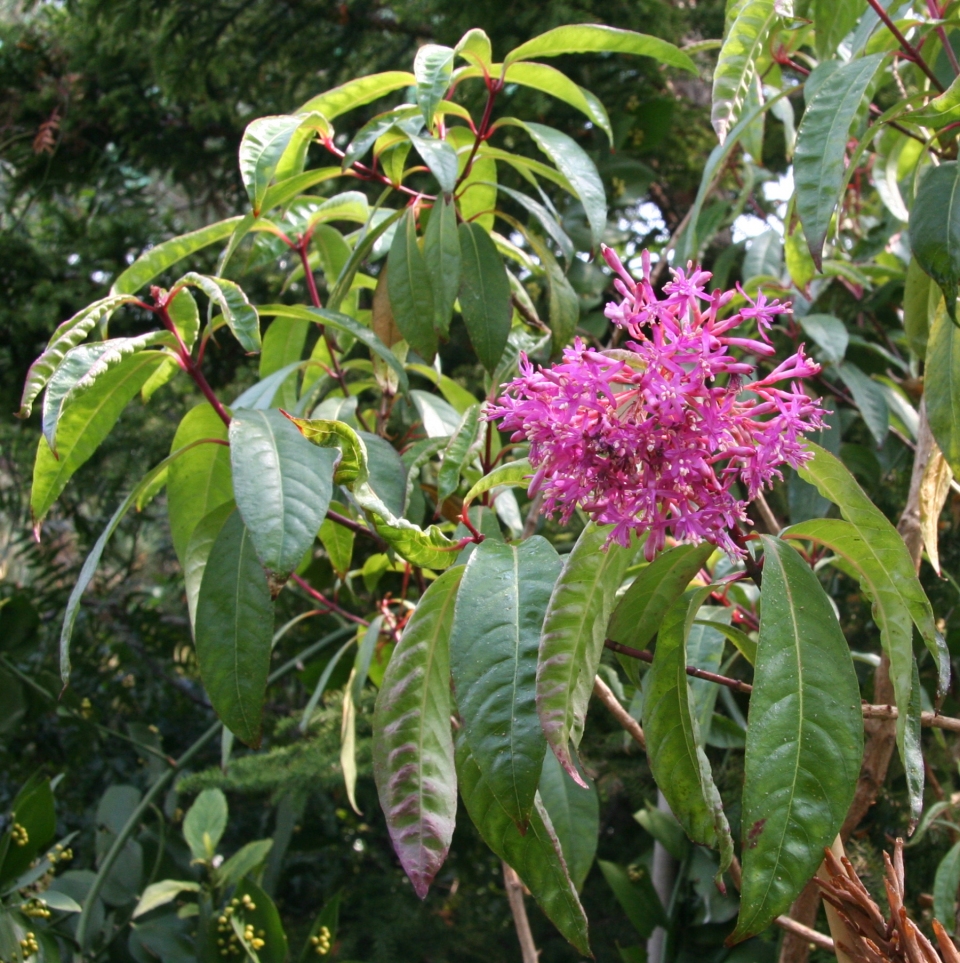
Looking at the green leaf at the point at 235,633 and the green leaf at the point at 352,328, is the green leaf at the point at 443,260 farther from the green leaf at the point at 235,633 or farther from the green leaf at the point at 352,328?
the green leaf at the point at 235,633

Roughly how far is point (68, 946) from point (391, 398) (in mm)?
895

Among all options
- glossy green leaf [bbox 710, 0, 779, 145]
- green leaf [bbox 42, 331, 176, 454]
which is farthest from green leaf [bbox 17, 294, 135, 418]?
glossy green leaf [bbox 710, 0, 779, 145]

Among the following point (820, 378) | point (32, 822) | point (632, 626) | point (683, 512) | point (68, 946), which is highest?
point (683, 512)

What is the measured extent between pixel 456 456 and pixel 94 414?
297 mm

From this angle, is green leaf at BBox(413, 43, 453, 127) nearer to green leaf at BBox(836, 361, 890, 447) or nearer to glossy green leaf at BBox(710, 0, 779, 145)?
glossy green leaf at BBox(710, 0, 779, 145)

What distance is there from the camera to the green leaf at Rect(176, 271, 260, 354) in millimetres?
653

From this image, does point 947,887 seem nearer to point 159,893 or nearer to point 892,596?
point 892,596

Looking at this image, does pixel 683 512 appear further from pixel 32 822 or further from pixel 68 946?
pixel 68 946

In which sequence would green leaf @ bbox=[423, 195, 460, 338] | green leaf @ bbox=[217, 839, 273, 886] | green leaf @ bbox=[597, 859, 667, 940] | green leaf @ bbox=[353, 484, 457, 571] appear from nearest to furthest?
green leaf @ bbox=[353, 484, 457, 571]
green leaf @ bbox=[423, 195, 460, 338]
green leaf @ bbox=[597, 859, 667, 940]
green leaf @ bbox=[217, 839, 273, 886]

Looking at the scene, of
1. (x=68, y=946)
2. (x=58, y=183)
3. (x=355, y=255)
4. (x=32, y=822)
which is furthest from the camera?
(x=58, y=183)

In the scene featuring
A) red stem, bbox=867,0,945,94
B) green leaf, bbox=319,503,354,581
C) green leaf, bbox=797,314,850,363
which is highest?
red stem, bbox=867,0,945,94

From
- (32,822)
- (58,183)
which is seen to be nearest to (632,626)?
(32,822)

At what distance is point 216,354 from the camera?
66.7 inches

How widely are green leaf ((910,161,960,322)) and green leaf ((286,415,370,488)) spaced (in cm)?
40
